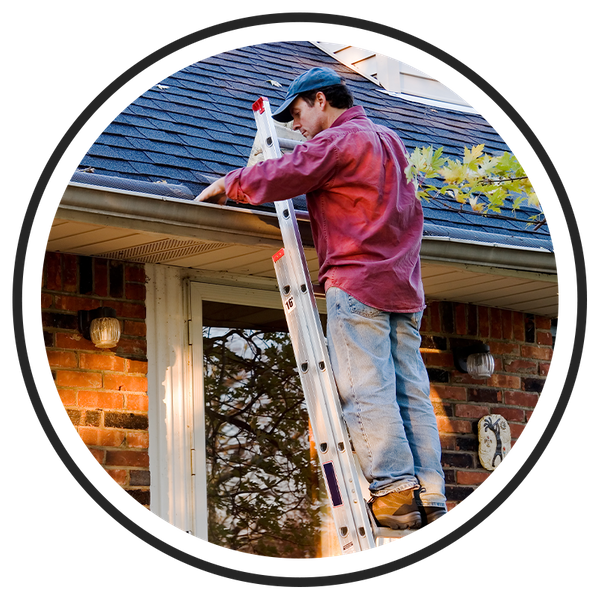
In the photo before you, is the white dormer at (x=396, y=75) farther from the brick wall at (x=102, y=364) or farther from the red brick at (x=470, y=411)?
the brick wall at (x=102, y=364)

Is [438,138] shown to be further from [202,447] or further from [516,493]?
[516,493]

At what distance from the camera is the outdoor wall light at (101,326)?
14.2 ft

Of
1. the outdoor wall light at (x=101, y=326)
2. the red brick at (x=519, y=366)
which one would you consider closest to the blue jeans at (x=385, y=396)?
the outdoor wall light at (x=101, y=326)

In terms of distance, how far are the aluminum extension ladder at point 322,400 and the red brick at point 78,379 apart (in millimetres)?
1125

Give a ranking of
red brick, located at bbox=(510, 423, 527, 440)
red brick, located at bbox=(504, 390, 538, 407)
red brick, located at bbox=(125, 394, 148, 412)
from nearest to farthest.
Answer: red brick, located at bbox=(125, 394, 148, 412) < red brick, located at bbox=(510, 423, 527, 440) < red brick, located at bbox=(504, 390, 538, 407)

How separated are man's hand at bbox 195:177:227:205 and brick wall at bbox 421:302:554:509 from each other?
1.97 meters

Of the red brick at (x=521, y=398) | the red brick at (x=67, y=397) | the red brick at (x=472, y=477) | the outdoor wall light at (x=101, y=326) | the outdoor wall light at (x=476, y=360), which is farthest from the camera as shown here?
the red brick at (x=521, y=398)

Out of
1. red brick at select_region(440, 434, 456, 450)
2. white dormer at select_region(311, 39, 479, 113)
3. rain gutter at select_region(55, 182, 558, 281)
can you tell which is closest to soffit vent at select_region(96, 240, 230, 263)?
rain gutter at select_region(55, 182, 558, 281)

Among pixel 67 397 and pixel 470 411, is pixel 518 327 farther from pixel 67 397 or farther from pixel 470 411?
pixel 67 397

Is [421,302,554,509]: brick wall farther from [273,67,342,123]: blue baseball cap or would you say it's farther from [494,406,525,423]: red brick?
[273,67,342,123]: blue baseball cap

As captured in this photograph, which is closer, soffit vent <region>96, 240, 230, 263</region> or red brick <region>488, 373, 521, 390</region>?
soffit vent <region>96, 240, 230, 263</region>

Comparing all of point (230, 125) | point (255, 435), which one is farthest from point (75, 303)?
point (230, 125)

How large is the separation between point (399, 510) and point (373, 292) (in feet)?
2.79

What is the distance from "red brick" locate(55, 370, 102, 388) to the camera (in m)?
4.25
